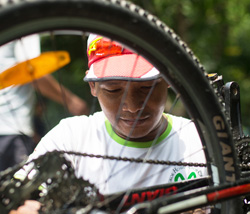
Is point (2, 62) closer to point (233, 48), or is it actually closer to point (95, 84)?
point (95, 84)

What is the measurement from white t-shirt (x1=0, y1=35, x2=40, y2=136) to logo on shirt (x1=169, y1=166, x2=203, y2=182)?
74 centimetres

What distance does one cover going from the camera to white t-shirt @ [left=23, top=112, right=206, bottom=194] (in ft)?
4.85

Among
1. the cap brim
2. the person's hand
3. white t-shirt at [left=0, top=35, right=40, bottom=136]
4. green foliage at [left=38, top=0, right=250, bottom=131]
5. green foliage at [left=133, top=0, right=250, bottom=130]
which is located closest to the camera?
the person's hand

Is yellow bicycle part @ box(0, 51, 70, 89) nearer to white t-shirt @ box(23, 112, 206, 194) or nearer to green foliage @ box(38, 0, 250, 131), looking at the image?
white t-shirt @ box(23, 112, 206, 194)

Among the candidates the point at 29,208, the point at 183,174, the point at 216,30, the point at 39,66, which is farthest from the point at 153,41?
the point at 216,30

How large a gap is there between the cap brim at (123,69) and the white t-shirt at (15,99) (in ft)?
1.68

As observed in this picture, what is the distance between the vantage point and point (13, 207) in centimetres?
104

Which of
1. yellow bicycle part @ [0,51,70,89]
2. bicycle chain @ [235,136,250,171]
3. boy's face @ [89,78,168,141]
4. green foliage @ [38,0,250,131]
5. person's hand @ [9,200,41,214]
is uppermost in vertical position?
green foliage @ [38,0,250,131]

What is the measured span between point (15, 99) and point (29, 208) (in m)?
0.96

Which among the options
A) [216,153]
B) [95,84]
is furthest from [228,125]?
[95,84]


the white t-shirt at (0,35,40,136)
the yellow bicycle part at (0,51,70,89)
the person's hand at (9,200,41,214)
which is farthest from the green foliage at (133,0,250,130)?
the person's hand at (9,200,41,214)

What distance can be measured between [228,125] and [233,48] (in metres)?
6.59

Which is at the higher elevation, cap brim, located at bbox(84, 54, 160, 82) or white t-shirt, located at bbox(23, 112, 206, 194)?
cap brim, located at bbox(84, 54, 160, 82)

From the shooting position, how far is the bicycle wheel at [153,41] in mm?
889
